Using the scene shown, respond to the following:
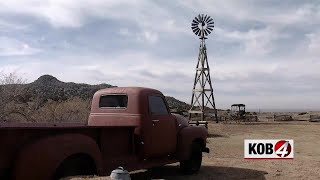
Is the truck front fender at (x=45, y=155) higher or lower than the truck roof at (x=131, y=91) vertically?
lower

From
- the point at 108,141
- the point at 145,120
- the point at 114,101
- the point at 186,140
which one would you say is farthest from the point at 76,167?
the point at 186,140

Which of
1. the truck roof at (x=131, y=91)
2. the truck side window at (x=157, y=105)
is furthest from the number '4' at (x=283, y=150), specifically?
the truck roof at (x=131, y=91)

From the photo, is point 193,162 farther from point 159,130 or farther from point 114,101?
point 114,101

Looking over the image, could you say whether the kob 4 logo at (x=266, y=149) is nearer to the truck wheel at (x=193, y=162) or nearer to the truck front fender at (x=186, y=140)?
the truck wheel at (x=193, y=162)

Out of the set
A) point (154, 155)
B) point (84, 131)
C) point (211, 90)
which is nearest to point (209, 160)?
point (154, 155)

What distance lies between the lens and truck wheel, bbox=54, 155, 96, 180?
5520 mm

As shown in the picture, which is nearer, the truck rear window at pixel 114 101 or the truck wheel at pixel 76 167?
the truck wheel at pixel 76 167

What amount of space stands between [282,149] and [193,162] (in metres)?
4.39

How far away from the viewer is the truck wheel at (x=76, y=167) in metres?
5.52

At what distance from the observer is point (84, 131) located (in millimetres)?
6125

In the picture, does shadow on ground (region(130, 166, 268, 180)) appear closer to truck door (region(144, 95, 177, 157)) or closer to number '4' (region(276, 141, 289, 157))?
truck door (region(144, 95, 177, 157))

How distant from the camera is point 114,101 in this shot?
27.9 ft

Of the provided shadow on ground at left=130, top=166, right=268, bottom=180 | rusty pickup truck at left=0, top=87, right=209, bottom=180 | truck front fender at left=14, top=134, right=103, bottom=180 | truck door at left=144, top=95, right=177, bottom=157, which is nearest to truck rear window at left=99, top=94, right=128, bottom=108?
rusty pickup truck at left=0, top=87, right=209, bottom=180

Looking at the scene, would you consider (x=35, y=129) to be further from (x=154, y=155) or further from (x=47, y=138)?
(x=154, y=155)
